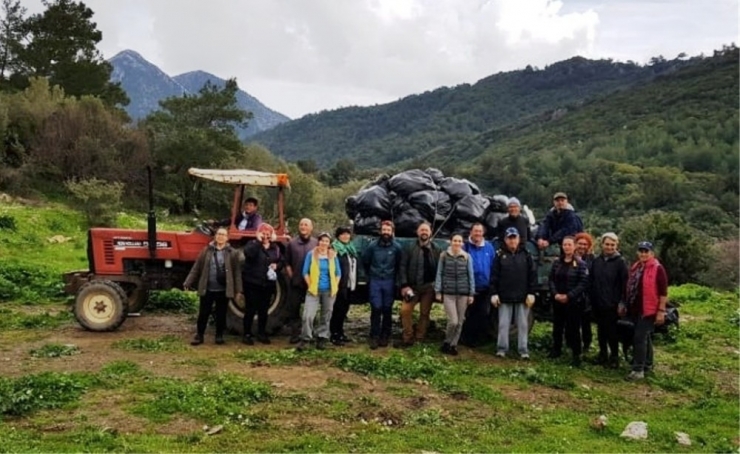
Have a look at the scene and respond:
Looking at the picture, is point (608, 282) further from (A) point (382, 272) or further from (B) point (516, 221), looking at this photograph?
(A) point (382, 272)

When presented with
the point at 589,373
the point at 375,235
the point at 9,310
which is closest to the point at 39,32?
the point at 9,310

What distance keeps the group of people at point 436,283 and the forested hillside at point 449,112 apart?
307ft

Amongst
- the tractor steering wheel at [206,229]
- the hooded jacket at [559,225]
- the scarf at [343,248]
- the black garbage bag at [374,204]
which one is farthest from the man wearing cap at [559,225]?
the tractor steering wheel at [206,229]

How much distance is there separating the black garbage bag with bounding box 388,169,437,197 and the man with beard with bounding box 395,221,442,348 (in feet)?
2.71

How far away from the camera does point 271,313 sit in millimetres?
9336

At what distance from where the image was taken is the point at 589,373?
27.2 ft

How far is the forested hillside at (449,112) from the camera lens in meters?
111

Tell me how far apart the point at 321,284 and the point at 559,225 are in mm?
3363

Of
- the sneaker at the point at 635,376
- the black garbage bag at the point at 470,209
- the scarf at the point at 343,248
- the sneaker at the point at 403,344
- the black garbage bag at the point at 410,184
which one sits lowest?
the sneaker at the point at 635,376

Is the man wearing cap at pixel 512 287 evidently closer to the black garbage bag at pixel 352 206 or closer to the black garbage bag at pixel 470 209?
the black garbage bag at pixel 470 209

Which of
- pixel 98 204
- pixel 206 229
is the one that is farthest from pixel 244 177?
pixel 98 204

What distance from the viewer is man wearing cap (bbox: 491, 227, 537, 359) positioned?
8648mm

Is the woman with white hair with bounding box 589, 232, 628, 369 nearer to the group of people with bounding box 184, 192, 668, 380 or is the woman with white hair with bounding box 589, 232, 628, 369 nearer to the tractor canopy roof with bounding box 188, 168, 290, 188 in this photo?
the group of people with bounding box 184, 192, 668, 380

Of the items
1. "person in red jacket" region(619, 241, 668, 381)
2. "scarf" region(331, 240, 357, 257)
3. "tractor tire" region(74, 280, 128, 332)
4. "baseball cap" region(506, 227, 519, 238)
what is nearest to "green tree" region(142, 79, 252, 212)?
"tractor tire" region(74, 280, 128, 332)
